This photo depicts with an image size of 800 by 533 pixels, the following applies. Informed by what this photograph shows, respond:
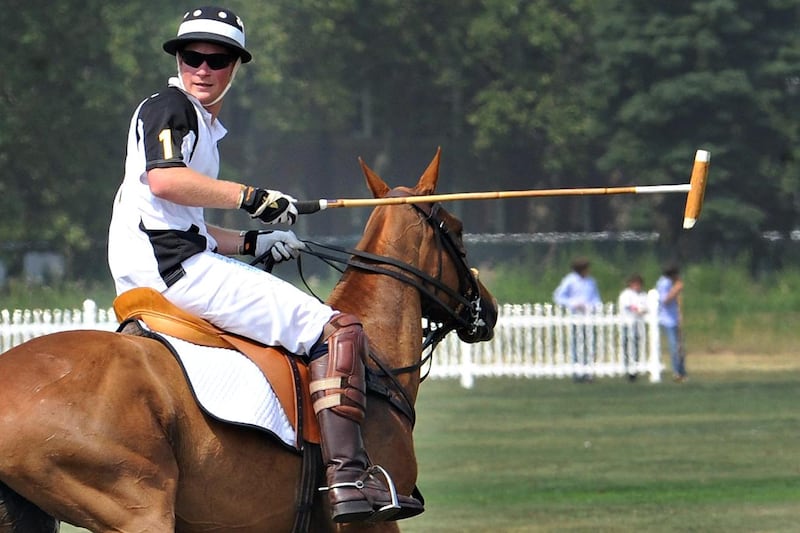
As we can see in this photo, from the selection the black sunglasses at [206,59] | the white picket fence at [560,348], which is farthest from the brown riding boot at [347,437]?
the white picket fence at [560,348]

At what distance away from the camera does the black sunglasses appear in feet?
20.5

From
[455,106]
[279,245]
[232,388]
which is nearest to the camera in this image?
[232,388]

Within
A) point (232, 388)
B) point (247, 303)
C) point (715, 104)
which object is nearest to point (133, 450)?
point (232, 388)

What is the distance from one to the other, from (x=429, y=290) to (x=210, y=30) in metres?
1.67

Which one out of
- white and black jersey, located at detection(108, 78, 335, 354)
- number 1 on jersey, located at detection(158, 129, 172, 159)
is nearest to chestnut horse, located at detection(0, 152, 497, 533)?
white and black jersey, located at detection(108, 78, 335, 354)

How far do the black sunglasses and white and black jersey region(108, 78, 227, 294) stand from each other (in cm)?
17

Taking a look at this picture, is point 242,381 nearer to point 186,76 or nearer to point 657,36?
point 186,76

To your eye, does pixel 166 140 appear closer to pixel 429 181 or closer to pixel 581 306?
pixel 429 181

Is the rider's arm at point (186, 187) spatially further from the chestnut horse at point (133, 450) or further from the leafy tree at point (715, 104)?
the leafy tree at point (715, 104)

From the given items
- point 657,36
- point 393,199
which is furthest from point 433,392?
point 657,36

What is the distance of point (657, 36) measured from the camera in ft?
133

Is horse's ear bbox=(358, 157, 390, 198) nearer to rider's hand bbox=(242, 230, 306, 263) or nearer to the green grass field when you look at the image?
rider's hand bbox=(242, 230, 306, 263)

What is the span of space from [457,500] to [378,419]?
19.6ft

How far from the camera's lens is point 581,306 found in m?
25.2
